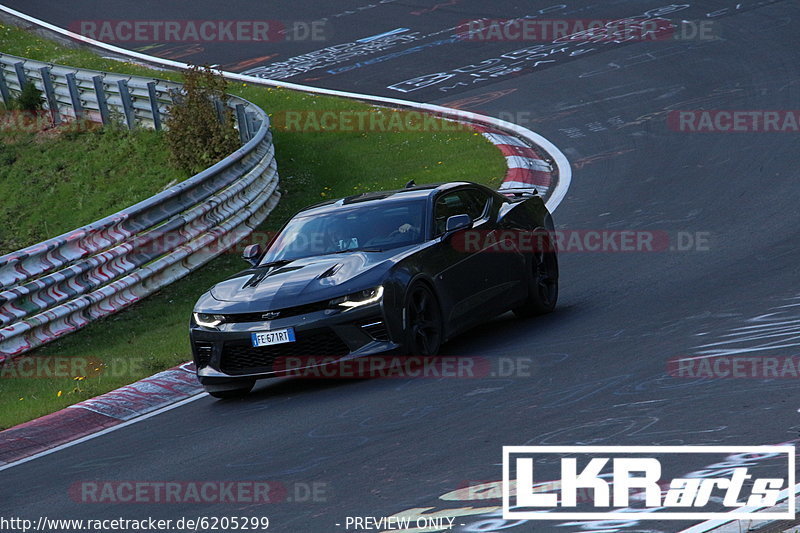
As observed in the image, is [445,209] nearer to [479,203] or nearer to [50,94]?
[479,203]

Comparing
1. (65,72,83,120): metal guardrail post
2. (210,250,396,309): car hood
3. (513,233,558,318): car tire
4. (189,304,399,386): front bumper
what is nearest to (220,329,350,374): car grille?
(189,304,399,386): front bumper

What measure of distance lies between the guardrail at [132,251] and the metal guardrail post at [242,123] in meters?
0.37

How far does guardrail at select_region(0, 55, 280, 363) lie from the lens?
11703 mm

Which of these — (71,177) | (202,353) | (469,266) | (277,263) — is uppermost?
(277,263)

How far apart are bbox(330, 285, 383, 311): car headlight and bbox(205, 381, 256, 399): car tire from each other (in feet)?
3.36

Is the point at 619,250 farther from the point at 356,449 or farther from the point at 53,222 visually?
the point at 53,222

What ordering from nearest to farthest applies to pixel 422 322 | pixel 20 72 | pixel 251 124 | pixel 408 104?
pixel 422 322, pixel 251 124, pixel 408 104, pixel 20 72

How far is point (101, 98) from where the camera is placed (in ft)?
74.9

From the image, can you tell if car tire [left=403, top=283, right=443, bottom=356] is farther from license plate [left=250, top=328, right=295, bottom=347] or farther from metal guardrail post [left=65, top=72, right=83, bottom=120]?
metal guardrail post [left=65, top=72, right=83, bottom=120]

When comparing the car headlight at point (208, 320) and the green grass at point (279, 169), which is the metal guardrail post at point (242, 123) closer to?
the green grass at point (279, 169)

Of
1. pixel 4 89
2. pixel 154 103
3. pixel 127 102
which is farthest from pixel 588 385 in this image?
pixel 4 89

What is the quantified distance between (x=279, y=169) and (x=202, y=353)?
10.3 m

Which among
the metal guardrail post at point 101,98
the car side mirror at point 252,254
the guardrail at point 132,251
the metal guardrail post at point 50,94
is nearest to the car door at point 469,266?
the car side mirror at point 252,254

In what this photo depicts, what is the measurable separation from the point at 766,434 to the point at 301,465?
2.65m
